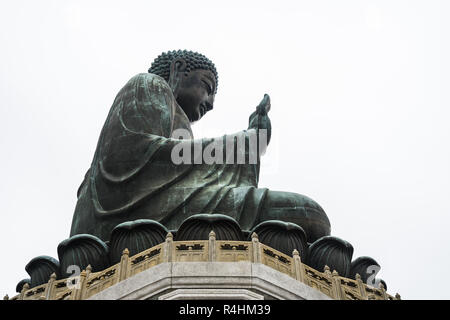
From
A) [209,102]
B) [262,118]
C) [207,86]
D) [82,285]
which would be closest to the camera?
[82,285]

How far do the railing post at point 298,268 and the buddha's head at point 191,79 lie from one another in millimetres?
6656

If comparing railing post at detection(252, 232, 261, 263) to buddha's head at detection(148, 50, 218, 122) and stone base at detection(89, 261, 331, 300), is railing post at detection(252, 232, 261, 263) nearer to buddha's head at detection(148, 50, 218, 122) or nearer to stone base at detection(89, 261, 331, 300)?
stone base at detection(89, 261, 331, 300)

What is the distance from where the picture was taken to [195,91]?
1733cm

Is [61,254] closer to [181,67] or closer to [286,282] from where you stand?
[286,282]

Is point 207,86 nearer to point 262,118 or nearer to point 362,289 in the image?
point 262,118

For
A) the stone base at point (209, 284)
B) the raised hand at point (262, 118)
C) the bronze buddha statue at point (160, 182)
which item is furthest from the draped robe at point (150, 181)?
the stone base at point (209, 284)

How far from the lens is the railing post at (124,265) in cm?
1075

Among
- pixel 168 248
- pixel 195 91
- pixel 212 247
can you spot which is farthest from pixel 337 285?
pixel 195 91

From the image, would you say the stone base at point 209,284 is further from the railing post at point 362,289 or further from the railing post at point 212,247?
the railing post at point 362,289

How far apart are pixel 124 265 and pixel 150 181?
3.22 m

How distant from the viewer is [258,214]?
13.2 meters
